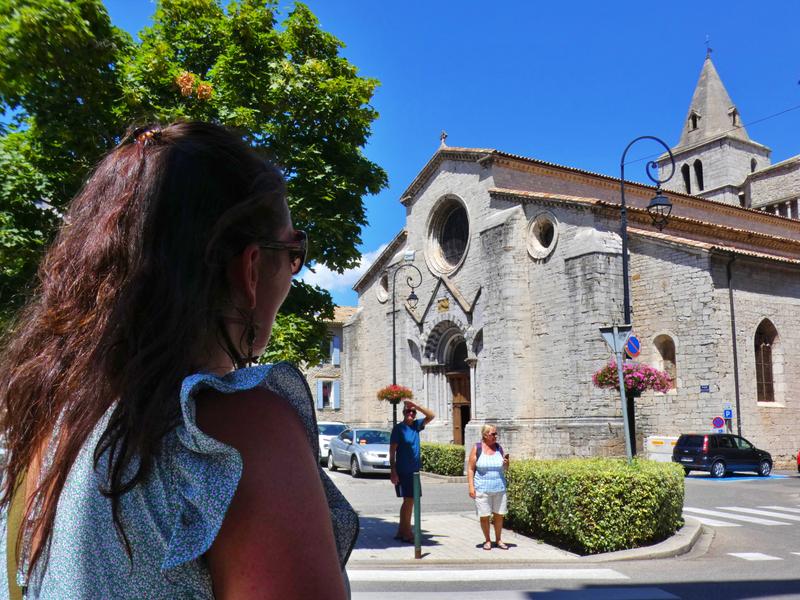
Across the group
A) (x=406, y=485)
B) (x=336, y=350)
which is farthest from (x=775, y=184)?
(x=406, y=485)

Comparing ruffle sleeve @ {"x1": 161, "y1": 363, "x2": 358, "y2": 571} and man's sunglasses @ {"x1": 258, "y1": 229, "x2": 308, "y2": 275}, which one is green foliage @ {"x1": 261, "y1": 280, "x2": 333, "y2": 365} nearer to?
man's sunglasses @ {"x1": 258, "y1": 229, "x2": 308, "y2": 275}

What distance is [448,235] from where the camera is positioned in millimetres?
31000

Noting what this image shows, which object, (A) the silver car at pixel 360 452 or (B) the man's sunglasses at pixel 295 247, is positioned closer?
(B) the man's sunglasses at pixel 295 247

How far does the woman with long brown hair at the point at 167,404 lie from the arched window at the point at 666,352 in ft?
75.0

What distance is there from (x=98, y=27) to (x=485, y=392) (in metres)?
21.7

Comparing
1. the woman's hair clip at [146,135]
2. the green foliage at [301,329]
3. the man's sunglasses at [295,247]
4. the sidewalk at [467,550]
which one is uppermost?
the green foliage at [301,329]

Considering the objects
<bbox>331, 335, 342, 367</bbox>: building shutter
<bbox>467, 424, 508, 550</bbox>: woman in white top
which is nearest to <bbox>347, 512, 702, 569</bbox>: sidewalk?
<bbox>467, 424, 508, 550</bbox>: woman in white top

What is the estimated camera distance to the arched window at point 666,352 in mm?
22266

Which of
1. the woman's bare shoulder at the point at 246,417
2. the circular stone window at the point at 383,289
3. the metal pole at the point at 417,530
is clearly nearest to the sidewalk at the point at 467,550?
the metal pole at the point at 417,530

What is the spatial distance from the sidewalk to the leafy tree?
107 inches

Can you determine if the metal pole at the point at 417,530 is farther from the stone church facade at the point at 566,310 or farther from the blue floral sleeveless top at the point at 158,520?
the stone church facade at the point at 566,310

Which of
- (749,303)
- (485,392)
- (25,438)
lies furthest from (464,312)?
(25,438)

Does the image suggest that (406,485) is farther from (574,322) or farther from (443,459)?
(574,322)

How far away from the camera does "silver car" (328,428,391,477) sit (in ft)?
68.3
